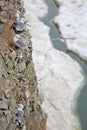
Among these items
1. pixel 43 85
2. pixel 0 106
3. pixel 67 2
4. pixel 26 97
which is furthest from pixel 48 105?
pixel 67 2

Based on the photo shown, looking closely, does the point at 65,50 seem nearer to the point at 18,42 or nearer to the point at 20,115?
the point at 18,42

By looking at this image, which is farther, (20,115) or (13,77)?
(13,77)

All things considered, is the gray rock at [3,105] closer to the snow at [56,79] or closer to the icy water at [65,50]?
the snow at [56,79]

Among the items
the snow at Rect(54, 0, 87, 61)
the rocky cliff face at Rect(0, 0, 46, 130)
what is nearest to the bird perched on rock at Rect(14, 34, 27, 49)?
the rocky cliff face at Rect(0, 0, 46, 130)

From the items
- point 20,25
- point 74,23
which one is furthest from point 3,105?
point 74,23

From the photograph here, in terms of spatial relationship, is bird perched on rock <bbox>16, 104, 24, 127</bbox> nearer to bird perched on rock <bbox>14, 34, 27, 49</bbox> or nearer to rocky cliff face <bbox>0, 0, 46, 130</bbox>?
rocky cliff face <bbox>0, 0, 46, 130</bbox>

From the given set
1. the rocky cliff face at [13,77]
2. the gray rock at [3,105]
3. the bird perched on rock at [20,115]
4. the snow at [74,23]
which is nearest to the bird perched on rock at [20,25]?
the rocky cliff face at [13,77]
